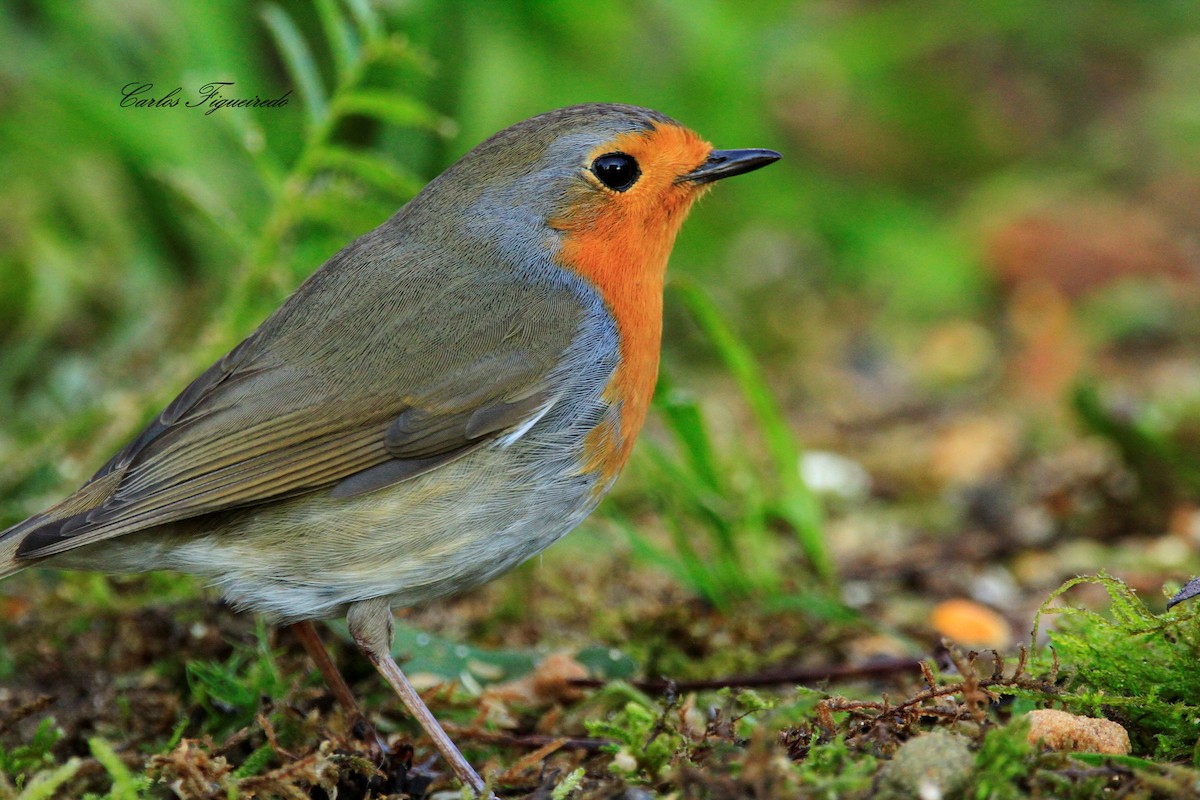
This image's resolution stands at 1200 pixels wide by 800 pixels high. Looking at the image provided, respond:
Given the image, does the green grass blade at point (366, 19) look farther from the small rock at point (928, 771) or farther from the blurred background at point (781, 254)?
the small rock at point (928, 771)

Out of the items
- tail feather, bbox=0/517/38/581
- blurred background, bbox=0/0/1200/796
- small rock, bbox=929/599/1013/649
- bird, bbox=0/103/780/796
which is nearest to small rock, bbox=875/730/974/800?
bird, bbox=0/103/780/796

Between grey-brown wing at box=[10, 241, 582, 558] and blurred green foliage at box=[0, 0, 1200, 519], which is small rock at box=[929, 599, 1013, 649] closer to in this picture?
grey-brown wing at box=[10, 241, 582, 558]

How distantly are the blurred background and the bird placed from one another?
51cm

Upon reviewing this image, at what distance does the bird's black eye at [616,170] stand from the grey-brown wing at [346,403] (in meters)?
0.33

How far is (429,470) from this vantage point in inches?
120

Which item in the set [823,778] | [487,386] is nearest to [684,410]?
[487,386]

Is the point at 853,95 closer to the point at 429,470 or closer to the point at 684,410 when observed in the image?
the point at 684,410

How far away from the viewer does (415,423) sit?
10.0 feet

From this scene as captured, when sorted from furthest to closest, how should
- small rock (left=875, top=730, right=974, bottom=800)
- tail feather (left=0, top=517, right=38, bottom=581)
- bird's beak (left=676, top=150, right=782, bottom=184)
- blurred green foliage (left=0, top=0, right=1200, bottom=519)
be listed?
blurred green foliage (left=0, top=0, right=1200, bottom=519) < bird's beak (left=676, top=150, right=782, bottom=184) < tail feather (left=0, top=517, right=38, bottom=581) < small rock (left=875, top=730, right=974, bottom=800)

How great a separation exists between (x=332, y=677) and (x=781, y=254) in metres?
4.75

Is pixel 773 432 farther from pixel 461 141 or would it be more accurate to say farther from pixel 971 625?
pixel 461 141

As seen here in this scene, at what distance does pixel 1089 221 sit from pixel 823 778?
557cm

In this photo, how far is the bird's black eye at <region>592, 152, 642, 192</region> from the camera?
10.9 feet

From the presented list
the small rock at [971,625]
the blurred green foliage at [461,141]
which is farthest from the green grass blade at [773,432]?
the blurred green foliage at [461,141]
